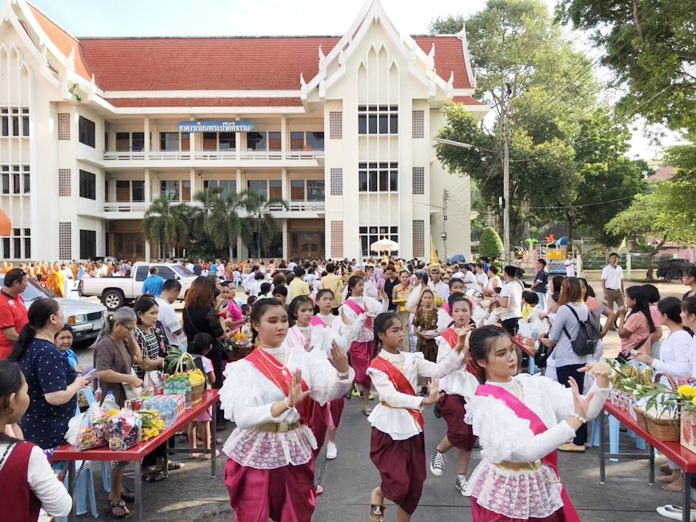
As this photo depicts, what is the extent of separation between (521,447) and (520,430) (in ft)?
0.30

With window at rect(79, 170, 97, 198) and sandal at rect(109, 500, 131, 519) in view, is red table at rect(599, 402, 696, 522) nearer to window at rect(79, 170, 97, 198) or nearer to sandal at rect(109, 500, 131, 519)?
sandal at rect(109, 500, 131, 519)

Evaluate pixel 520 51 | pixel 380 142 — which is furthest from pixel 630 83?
pixel 520 51

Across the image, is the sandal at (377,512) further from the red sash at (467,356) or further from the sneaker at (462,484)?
the red sash at (467,356)

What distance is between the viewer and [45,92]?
3253 cm

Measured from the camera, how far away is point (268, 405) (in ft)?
10.5

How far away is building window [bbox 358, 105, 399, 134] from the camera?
31984 millimetres

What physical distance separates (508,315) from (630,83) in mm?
8777

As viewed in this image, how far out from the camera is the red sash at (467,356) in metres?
5.34

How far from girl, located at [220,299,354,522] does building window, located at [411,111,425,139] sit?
99.1 feet

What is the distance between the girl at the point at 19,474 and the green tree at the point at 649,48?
13.7 meters

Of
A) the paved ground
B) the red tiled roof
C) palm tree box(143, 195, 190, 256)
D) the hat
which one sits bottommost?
the paved ground

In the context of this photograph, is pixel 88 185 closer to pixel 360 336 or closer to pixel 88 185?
pixel 88 185

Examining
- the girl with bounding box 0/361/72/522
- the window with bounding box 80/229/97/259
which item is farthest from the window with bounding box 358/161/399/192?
the girl with bounding box 0/361/72/522

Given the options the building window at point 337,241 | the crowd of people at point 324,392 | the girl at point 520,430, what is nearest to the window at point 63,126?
the building window at point 337,241
